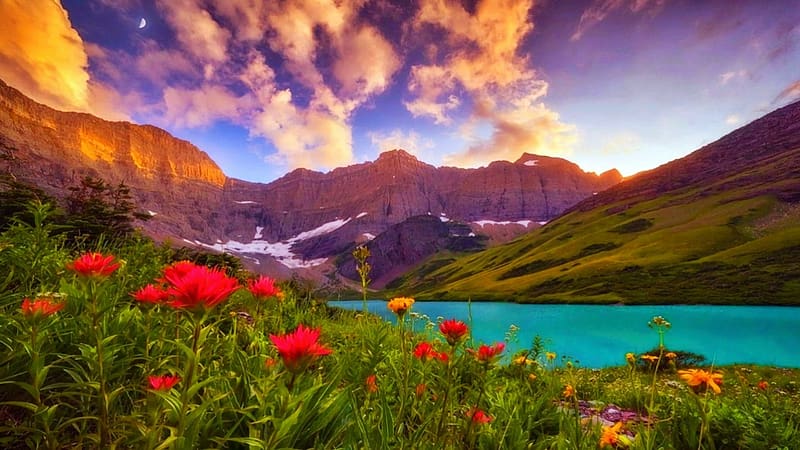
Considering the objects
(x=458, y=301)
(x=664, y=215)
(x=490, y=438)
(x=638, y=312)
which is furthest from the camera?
(x=664, y=215)

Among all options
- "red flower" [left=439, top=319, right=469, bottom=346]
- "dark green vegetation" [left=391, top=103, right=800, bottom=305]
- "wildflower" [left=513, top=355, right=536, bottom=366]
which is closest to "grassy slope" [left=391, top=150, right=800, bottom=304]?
"dark green vegetation" [left=391, top=103, right=800, bottom=305]

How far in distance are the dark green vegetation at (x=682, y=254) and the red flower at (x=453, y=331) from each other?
10254 cm

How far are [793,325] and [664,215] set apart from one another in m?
126

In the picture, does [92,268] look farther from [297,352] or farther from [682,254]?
[682,254]

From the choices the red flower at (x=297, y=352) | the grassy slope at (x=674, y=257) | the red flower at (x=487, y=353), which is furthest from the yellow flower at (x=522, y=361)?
the grassy slope at (x=674, y=257)

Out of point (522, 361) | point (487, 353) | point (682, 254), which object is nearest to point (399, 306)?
point (487, 353)

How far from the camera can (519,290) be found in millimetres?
133625

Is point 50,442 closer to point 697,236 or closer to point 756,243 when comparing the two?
point 756,243

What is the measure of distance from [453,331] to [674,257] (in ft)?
488

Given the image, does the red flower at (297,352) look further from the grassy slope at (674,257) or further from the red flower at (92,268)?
the grassy slope at (674,257)

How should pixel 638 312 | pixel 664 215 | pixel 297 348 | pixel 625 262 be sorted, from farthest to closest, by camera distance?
pixel 664 215 < pixel 625 262 < pixel 638 312 < pixel 297 348

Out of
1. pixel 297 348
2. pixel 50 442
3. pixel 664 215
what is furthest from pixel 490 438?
pixel 664 215

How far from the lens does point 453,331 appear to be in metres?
3.14

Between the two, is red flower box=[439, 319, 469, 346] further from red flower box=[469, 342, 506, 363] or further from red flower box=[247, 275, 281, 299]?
red flower box=[247, 275, 281, 299]
